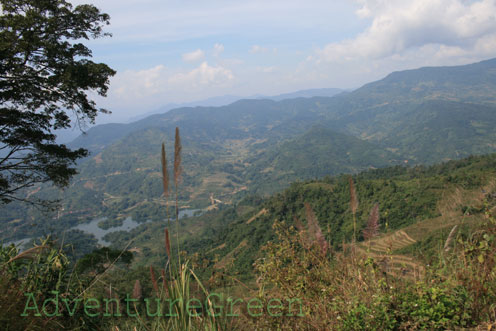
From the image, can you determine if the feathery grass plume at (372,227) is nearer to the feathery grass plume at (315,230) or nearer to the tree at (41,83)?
the feathery grass plume at (315,230)

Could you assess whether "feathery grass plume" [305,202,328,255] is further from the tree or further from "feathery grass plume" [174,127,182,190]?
the tree

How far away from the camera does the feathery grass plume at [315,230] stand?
2.16m

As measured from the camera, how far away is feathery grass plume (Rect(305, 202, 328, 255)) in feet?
7.09

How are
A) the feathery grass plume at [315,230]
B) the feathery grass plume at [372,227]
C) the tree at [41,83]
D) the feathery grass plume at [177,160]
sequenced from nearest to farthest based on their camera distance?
the feathery grass plume at [177,160]
the feathery grass plume at [372,227]
the feathery grass plume at [315,230]
the tree at [41,83]

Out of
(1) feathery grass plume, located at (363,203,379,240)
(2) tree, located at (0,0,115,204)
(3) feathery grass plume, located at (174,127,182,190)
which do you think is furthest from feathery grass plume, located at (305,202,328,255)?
(2) tree, located at (0,0,115,204)

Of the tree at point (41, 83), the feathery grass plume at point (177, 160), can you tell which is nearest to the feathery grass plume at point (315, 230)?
the feathery grass plume at point (177, 160)

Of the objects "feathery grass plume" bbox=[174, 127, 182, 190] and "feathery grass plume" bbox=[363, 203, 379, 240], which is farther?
"feathery grass plume" bbox=[363, 203, 379, 240]

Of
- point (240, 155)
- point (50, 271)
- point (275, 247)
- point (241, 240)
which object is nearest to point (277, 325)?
point (275, 247)

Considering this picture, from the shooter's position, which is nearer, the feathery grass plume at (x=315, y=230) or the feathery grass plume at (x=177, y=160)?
the feathery grass plume at (x=177, y=160)

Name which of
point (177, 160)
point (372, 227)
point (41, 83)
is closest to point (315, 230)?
point (372, 227)

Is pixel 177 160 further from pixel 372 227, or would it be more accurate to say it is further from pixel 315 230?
pixel 372 227

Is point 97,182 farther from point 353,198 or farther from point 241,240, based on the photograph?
point 353,198

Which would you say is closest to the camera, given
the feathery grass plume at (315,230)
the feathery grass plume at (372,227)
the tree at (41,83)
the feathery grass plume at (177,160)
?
the feathery grass plume at (177,160)

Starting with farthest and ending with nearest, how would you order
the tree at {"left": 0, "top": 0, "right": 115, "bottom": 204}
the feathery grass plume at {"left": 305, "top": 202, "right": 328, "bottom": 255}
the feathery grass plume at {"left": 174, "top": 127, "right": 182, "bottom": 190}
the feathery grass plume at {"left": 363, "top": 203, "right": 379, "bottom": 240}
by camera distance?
the tree at {"left": 0, "top": 0, "right": 115, "bottom": 204}, the feathery grass plume at {"left": 305, "top": 202, "right": 328, "bottom": 255}, the feathery grass plume at {"left": 363, "top": 203, "right": 379, "bottom": 240}, the feathery grass plume at {"left": 174, "top": 127, "right": 182, "bottom": 190}
